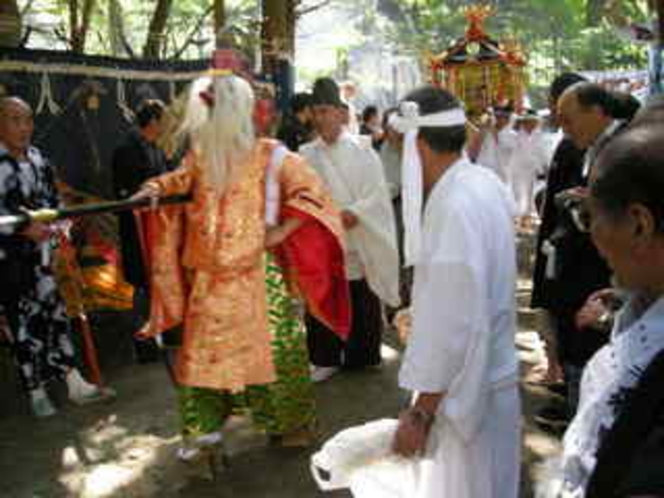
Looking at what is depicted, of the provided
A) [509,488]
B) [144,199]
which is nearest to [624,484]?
[509,488]

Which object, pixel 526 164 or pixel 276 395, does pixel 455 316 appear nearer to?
pixel 276 395

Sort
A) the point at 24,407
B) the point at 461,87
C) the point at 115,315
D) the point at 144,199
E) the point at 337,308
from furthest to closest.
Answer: the point at 461,87 < the point at 115,315 < the point at 24,407 < the point at 337,308 < the point at 144,199

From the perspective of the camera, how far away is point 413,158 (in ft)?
8.10

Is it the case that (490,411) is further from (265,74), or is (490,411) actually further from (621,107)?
(265,74)

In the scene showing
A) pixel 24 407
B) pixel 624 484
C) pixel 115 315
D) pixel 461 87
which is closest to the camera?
pixel 624 484

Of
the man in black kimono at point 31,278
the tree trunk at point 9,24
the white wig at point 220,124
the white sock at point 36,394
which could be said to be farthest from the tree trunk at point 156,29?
the white wig at point 220,124

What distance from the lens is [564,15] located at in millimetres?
27234

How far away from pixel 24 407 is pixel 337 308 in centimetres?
242

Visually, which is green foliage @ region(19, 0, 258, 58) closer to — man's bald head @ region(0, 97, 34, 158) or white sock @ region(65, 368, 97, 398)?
man's bald head @ region(0, 97, 34, 158)

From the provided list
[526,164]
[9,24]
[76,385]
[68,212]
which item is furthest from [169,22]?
[68,212]

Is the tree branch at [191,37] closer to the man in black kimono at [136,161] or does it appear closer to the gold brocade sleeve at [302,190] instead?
the man in black kimono at [136,161]

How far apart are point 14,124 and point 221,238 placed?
5.99ft

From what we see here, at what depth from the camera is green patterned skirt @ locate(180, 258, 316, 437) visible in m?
3.61

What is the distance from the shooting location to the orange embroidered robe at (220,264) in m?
3.46
